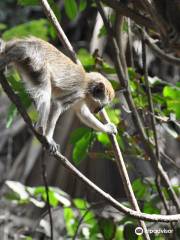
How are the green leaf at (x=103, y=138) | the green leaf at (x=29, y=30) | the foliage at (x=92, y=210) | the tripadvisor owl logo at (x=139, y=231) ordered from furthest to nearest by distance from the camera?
the green leaf at (x=29, y=30)
the green leaf at (x=103, y=138)
the foliage at (x=92, y=210)
the tripadvisor owl logo at (x=139, y=231)

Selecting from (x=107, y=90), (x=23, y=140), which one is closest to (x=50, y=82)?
(x=107, y=90)

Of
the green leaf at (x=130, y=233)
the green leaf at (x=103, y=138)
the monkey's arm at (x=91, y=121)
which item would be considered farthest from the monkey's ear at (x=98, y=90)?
the green leaf at (x=130, y=233)

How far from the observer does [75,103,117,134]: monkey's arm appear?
3.90 metres

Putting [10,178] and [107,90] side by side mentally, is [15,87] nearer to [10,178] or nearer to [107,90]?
[107,90]

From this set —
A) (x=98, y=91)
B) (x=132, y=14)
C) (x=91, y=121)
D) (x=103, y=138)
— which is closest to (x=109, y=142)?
(x=103, y=138)

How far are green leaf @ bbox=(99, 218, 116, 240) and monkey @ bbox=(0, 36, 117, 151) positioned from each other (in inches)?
25.5

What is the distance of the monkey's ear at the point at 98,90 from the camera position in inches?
182

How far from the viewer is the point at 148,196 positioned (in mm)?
4195

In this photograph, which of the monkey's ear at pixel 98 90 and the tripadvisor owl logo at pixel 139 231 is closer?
the tripadvisor owl logo at pixel 139 231

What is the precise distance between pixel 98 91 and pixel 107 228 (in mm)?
1128

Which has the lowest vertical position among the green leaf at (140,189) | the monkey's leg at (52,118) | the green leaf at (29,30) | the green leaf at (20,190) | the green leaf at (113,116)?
the green leaf at (140,189)

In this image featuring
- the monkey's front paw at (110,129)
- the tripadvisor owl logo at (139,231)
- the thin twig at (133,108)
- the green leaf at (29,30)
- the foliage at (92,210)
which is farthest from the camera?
the green leaf at (29,30)

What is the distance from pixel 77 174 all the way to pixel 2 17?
7.44 meters

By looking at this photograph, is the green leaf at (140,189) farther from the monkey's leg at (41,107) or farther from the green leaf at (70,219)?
the monkey's leg at (41,107)
